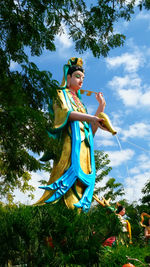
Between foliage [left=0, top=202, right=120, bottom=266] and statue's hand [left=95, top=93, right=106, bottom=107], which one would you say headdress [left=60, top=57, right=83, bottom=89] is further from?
foliage [left=0, top=202, right=120, bottom=266]

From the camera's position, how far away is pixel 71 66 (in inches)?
230

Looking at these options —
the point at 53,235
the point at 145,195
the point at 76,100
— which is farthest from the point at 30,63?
the point at 145,195

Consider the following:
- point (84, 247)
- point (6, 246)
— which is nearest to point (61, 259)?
point (84, 247)

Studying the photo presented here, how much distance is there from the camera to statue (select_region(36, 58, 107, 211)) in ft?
15.2

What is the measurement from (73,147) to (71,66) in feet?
5.80

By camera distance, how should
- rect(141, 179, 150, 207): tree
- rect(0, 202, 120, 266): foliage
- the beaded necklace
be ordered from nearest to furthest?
rect(0, 202, 120, 266): foliage < the beaded necklace < rect(141, 179, 150, 207): tree

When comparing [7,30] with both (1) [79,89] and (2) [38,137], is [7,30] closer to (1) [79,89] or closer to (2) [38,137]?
(2) [38,137]

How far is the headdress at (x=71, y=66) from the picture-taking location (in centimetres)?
579

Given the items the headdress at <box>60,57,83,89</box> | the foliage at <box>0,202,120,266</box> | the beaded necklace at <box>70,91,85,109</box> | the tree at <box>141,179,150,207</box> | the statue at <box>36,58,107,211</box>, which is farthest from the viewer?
the tree at <box>141,179,150,207</box>

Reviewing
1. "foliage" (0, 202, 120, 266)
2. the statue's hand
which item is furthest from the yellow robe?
"foliage" (0, 202, 120, 266)

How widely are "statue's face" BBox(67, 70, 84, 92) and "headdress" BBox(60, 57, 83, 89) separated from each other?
8cm

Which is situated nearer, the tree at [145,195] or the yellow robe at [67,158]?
the yellow robe at [67,158]

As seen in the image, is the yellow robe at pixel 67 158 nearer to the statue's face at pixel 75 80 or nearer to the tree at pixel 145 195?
the statue's face at pixel 75 80

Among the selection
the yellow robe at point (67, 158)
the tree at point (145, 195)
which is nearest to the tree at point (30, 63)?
the yellow robe at point (67, 158)
